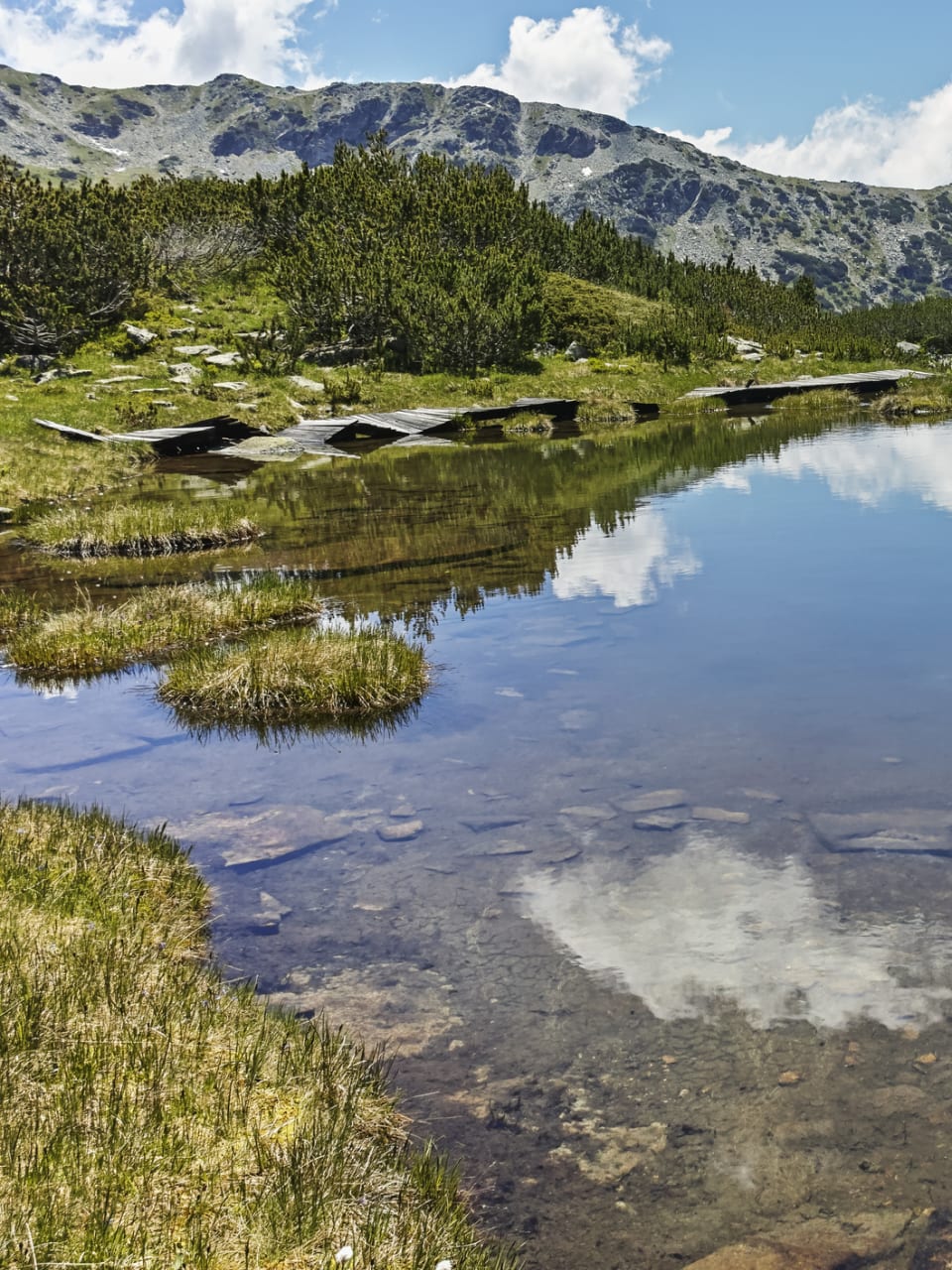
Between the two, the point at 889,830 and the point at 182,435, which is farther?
the point at 182,435

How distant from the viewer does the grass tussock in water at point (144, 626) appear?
45.3 feet

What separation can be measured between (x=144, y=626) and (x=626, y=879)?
30.5ft

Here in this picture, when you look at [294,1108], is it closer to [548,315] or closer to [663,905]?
[663,905]

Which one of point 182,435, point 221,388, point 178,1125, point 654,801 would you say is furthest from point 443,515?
point 221,388

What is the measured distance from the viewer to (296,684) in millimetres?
11602

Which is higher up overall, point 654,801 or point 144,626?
point 144,626

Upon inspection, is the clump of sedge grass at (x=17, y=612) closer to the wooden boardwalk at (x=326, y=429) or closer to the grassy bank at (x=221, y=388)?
the grassy bank at (x=221, y=388)

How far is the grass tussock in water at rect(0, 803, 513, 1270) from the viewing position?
3.69m

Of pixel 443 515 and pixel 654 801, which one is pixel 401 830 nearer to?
pixel 654 801

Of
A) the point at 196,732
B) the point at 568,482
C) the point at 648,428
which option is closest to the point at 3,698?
the point at 196,732

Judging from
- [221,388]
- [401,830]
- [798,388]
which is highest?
[221,388]

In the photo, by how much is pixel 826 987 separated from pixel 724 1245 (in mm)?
2002

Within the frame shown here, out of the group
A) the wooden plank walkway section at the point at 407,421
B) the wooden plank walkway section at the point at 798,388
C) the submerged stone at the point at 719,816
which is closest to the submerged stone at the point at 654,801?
the submerged stone at the point at 719,816

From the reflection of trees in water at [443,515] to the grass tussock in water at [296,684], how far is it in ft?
8.78
